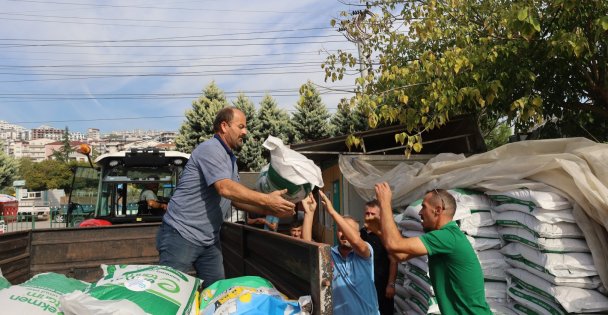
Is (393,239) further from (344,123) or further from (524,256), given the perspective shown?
(344,123)

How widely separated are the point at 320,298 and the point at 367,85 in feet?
20.5

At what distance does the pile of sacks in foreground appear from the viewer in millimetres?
2086

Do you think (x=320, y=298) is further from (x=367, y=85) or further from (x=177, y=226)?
(x=367, y=85)

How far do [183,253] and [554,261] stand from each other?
2651 mm

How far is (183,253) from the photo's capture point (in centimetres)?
296

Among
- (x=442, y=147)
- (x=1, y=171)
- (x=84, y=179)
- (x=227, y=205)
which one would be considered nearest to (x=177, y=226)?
(x=227, y=205)

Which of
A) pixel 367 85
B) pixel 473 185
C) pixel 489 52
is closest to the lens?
pixel 473 185

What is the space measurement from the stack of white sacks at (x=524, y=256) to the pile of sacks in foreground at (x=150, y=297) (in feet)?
7.60

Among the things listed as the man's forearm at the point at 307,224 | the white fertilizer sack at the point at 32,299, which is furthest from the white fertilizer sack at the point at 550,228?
the white fertilizer sack at the point at 32,299

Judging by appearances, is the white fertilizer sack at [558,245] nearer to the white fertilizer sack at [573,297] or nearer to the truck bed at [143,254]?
the white fertilizer sack at [573,297]

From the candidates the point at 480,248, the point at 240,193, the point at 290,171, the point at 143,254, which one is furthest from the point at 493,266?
the point at 143,254

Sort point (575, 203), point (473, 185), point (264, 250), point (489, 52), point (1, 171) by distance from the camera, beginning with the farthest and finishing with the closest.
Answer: point (1, 171), point (489, 52), point (473, 185), point (575, 203), point (264, 250)

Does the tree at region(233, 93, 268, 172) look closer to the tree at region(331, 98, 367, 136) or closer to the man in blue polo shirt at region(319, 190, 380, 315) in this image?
the tree at region(331, 98, 367, 136)

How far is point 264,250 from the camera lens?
2.83m
